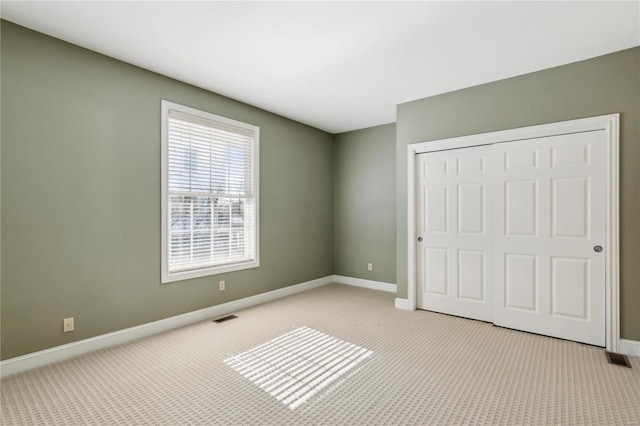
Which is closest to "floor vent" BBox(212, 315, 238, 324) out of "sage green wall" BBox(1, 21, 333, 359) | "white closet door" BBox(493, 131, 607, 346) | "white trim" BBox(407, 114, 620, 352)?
"sage green wall" BBox(1, 21, 333, 359)

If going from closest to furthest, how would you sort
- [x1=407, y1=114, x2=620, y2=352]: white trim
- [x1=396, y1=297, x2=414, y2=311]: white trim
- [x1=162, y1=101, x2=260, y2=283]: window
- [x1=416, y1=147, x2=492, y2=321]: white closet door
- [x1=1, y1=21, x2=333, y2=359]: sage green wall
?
[x1=1, y1=21, x2=333, y2=359]: sage green wall → [x1=407, y1=114, x2=620, y2=352]: white trim → [x1=162, y1=101, x2=260, y2=283]: window → [x1=416, y1=147, x2=492, y2=321]: white closet door → [x1=396, y1=297, x2=414, y2=311]: white trim

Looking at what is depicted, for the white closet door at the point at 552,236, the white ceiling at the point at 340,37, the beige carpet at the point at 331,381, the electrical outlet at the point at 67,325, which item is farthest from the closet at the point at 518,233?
the electrical outlet at the point at 67,325

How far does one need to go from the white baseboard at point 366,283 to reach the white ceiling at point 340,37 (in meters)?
3.11

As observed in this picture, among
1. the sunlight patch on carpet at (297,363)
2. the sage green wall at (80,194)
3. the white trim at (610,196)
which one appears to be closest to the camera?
the sunlight patch on carpet at (297,363)

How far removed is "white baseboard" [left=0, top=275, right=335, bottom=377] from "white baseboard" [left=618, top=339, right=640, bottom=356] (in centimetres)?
388

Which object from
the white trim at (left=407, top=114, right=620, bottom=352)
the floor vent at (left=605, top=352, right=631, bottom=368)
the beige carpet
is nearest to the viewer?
the beige carpet

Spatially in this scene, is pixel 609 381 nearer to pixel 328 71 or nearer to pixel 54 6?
pixel 328 71

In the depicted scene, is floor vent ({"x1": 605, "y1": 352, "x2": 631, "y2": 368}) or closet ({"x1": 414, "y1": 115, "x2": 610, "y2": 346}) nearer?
floor vent ({"x1": 605, "y1": 352, "x2": 631, "y2": 368})

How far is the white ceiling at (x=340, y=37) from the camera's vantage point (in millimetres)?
2275

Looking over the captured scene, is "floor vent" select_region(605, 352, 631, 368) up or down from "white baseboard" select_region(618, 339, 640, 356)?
down

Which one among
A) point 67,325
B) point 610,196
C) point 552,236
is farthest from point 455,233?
point 67,325

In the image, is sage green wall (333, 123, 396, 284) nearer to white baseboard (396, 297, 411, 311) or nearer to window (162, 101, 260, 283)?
white baseboard (396, 297, 411, 311)

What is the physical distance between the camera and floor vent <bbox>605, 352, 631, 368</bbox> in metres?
2.59

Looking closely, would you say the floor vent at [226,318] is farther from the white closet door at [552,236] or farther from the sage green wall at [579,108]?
the sage green wall at [579,108]
